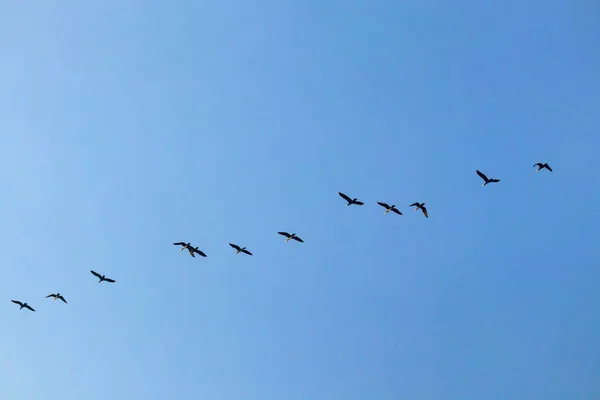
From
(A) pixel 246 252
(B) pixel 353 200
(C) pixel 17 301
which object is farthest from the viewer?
(C) pixel 17 301

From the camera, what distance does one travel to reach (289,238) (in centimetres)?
13312

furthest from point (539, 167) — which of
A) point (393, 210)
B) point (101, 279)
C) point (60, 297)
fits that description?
point (60, 297)

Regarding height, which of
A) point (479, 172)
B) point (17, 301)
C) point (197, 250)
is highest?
point (479, 172)

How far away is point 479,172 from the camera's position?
411 ft

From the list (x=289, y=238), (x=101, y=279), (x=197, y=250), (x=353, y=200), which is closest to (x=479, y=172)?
(x=353, y=200)

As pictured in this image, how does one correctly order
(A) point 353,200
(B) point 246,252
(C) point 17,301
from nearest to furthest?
(A) point 353,200
(B) point 246,252
(C) point 17,301

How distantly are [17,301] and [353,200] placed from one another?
75.7 meters

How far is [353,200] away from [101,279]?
5605 cm

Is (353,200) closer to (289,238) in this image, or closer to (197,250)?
(289,238)

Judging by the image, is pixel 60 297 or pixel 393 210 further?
pixel 60 297

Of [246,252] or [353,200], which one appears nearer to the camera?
[353,200]

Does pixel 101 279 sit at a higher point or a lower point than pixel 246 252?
lower

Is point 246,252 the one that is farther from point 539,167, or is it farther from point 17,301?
point 539,167

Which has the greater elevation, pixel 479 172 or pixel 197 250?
pixel 479 172
